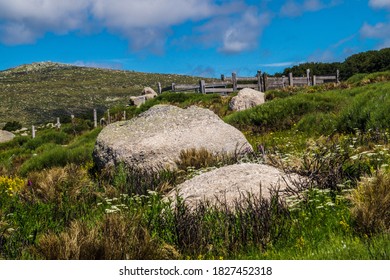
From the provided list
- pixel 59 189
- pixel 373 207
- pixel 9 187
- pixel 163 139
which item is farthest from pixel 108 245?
pixel 163 139

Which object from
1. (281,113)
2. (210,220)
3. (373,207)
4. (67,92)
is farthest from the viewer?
(67,92)

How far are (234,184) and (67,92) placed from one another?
11249 centimetres

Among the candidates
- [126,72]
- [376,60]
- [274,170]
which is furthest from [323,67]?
[126,72]

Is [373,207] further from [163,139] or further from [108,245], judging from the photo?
[163,139]

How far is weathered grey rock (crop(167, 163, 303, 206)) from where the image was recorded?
7.34 meters

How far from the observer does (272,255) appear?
509 centimetres

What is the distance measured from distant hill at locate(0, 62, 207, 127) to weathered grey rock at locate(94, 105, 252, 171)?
5243 centimetres

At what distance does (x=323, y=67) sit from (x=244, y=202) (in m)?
67.4

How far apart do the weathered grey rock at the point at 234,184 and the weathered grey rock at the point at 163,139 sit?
3.46 meters

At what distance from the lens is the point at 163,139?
1256cm

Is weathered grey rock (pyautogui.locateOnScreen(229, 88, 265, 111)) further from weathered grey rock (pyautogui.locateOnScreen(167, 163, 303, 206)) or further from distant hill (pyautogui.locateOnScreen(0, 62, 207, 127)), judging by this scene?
distant hill (pyautogui.locateOnScreen(0, 62, 207, 127))

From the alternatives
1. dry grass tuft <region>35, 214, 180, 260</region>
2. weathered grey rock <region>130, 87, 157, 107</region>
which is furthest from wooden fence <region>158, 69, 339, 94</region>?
Result: dry grass tuft <region>35, 214, 180, 260</region>

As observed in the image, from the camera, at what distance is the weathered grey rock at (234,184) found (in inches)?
289

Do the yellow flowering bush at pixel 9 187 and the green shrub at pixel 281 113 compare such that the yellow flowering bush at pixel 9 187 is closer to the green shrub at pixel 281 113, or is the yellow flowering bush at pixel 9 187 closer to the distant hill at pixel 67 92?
the green shrub at pixel 281 113
